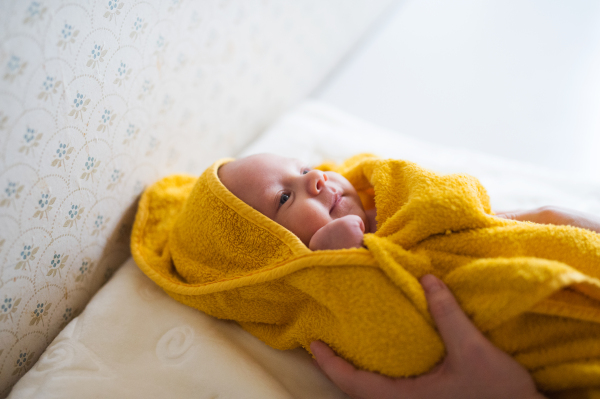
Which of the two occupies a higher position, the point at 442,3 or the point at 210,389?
the point at 442,3

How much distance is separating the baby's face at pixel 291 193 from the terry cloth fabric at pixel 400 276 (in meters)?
0.05

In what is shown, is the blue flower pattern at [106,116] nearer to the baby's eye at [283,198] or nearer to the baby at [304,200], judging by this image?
the baby at [304,200]

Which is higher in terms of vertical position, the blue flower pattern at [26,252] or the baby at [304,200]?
the baby at [304,200]

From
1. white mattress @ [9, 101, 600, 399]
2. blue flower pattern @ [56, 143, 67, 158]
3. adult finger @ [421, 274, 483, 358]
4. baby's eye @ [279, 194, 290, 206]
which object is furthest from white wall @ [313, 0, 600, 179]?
blue flower pattern @ [56, 143, 67, 158]

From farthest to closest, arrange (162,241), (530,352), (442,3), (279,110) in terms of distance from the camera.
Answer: (442,3)
(279,110)
(162,241)
(530,352)

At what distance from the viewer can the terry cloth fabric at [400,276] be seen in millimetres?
669

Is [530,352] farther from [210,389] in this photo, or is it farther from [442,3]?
[442,3]

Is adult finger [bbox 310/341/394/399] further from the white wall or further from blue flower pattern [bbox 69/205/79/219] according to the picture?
the white wall

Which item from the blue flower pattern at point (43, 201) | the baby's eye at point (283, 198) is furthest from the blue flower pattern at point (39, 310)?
the baby's eye at point (283, 198)

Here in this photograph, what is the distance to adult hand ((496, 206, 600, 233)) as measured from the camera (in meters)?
0.88

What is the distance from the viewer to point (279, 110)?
5.55 ft

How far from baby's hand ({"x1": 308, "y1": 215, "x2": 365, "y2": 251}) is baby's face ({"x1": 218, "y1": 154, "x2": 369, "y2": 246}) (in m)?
0.06

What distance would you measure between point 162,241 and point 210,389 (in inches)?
17.5

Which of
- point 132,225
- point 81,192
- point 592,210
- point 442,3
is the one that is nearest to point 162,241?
point 132,225
